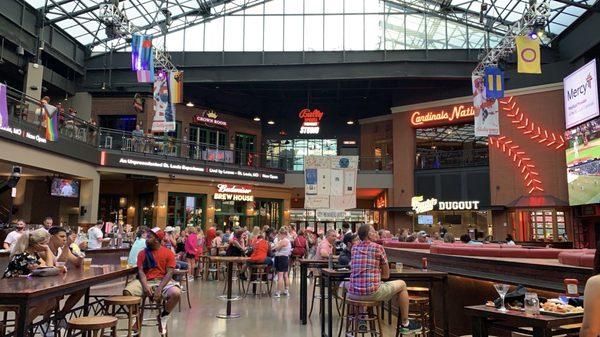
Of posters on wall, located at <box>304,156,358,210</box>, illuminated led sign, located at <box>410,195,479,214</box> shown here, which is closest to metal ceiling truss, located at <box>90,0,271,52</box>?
illuminated led sign, located at <box>410,195,479,214</box>

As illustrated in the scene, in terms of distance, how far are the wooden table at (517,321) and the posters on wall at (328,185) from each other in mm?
7474

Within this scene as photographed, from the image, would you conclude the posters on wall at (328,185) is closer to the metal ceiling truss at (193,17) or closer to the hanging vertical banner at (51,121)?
the hanging vertical banner at (51,121)

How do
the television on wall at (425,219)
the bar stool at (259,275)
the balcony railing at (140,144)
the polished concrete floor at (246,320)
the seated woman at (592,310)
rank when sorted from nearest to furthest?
1. the seated woman at (592,310)
2. the polished concrete floor at (246,320)
3. the bar stool at (259,275)
4. the balcony railing at (140,144)
5. the television on wall at (425,219)

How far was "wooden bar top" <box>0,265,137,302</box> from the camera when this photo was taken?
4.13m

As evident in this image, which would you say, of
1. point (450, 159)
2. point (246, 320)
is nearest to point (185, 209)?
point (450, 159)

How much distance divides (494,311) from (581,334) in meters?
0.73

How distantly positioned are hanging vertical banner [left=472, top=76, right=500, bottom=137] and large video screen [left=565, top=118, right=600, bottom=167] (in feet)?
11.6

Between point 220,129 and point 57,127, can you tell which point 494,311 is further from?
point 220,129

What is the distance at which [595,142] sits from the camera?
17938mm

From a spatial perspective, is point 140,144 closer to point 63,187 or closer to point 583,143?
point 63,187

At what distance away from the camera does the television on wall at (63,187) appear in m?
19.1

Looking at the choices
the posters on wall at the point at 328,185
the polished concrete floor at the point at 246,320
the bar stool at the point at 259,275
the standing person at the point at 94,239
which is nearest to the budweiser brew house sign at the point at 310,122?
the posters on wall at the point at 328,185

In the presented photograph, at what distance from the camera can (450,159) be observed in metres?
24.9

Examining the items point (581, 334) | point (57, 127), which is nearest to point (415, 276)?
point (581, 334)
